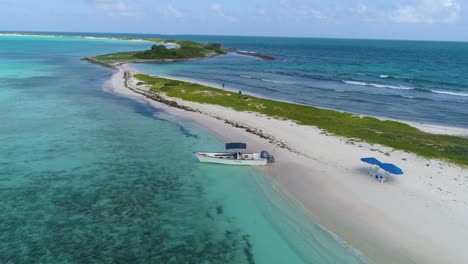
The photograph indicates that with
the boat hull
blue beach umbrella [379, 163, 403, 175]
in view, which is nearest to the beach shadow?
blue beach umbrella [379, 163, 403, 175]

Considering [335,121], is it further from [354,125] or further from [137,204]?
[137,204]

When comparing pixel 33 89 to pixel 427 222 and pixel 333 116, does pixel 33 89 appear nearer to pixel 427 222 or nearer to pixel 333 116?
pixel 333 116

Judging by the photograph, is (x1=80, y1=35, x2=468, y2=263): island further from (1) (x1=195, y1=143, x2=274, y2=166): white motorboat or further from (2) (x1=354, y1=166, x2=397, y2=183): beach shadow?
(1) (x1=195, y1=143, x2=274, y2=166): white motorboat

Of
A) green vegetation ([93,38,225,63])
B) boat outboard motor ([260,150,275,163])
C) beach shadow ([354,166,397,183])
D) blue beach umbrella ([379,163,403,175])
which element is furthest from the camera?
green vegetation ([93,38,225,63])

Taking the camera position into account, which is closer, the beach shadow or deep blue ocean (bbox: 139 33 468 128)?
the beach shadow

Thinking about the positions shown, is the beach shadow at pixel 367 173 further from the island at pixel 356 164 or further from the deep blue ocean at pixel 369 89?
the deep blue ocean at pixel 369 89

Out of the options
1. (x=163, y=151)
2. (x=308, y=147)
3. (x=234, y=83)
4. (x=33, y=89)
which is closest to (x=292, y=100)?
(x=234, y=83)
